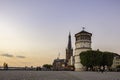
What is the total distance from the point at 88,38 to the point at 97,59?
38.0m

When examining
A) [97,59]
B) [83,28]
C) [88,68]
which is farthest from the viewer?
[83,28]

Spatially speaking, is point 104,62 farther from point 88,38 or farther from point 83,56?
point 88,38

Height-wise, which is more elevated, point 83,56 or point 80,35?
point 80,35

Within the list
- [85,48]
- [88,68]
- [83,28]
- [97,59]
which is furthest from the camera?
[83,28]

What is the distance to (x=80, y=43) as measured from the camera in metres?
159

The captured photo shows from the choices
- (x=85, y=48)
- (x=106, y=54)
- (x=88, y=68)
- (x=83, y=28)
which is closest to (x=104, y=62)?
→ (x=106, y=54)

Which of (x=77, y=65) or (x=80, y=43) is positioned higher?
(x=80, y=43)

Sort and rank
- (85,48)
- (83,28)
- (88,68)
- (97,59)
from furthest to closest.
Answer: (83,28) → (85,48) → (88,68) → (97,59)

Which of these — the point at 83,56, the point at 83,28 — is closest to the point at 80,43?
the point at 83,28

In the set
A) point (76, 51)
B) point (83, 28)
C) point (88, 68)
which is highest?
point (83, 28)

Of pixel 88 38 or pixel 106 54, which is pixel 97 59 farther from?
pixel 88 38

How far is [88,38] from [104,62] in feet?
115

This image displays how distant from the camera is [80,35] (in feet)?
528

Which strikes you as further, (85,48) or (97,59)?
(85,48)
